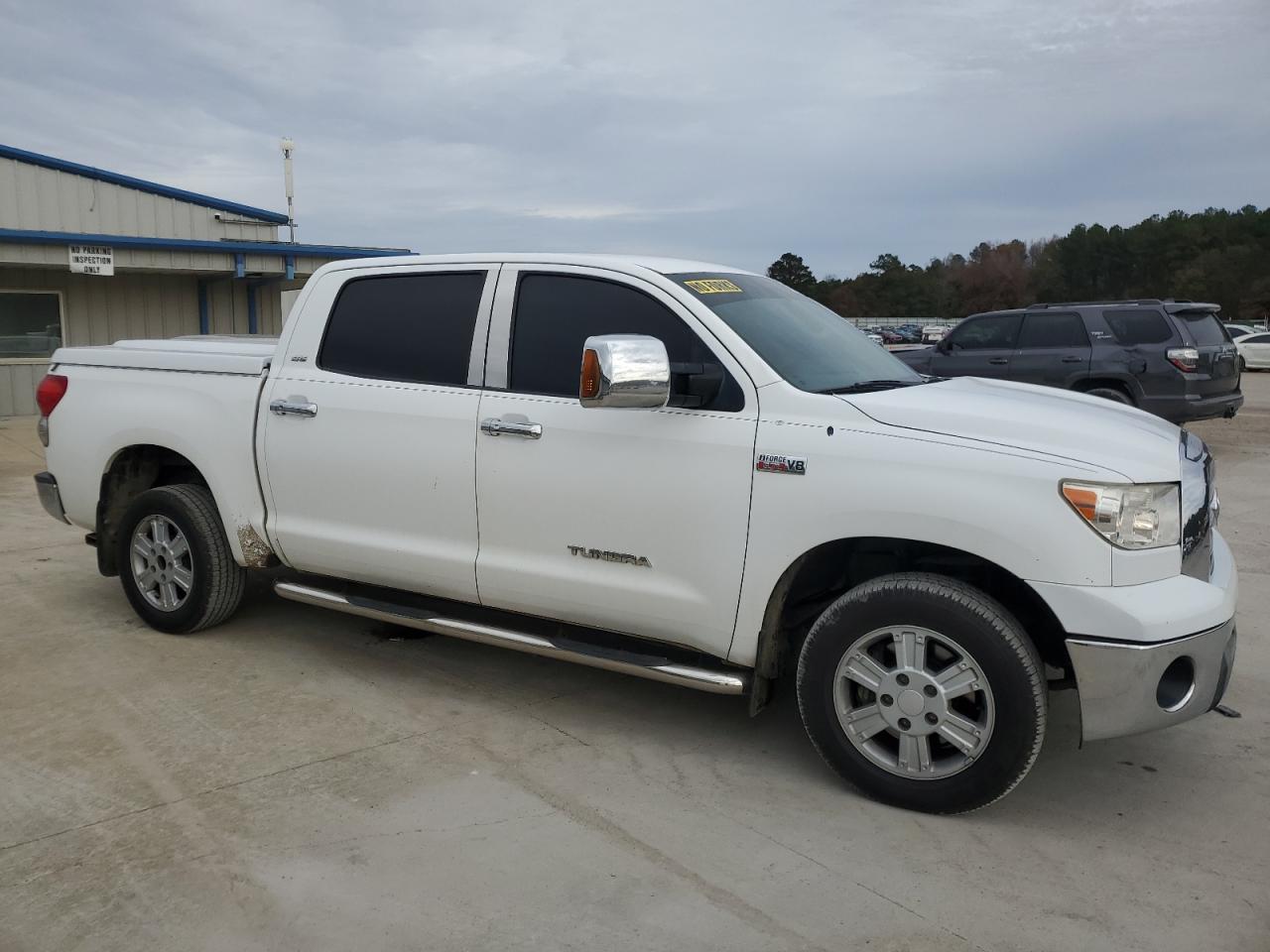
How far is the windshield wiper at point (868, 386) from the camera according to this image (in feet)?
13.4

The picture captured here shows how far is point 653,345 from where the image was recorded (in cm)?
377

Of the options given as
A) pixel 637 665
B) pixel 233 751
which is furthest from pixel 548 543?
pixel 233 751

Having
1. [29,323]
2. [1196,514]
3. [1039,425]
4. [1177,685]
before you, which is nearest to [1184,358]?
[1196,514]

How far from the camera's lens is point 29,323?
17031 millimetres

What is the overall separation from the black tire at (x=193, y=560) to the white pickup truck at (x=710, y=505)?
0.02 m

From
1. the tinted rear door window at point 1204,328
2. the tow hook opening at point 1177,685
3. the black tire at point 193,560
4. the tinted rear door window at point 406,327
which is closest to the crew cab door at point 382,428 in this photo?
the tinted rear door window at point 406,327

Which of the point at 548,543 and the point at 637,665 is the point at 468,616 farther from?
the point at 637,665

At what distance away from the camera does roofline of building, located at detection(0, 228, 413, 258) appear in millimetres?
15445

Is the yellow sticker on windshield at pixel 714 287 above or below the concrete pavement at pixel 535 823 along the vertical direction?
above

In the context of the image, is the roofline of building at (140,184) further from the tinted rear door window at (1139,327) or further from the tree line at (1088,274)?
the tree line at (1088,274)

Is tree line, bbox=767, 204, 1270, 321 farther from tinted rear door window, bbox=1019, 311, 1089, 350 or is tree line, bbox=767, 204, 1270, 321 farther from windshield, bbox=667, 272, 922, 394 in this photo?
windshield, bbox=667, 272, 922, 394

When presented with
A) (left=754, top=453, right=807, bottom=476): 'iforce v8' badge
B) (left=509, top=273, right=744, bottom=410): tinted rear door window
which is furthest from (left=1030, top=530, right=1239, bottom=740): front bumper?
(left=509, top=273, right=744, bottom=410): tinted rear door window

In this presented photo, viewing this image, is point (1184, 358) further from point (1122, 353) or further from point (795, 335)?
point (795, 335)

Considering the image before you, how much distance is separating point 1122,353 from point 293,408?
10751 mm
